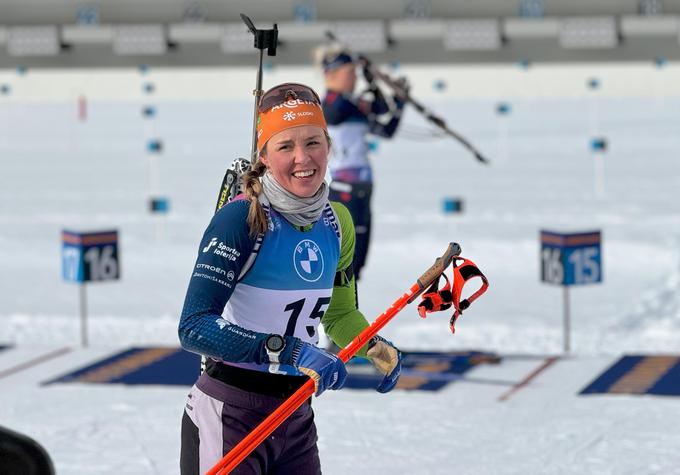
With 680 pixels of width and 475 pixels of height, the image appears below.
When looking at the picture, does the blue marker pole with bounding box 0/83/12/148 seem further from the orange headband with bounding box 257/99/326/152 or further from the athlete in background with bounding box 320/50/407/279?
the orange headband with bounding box 257/99/326/152

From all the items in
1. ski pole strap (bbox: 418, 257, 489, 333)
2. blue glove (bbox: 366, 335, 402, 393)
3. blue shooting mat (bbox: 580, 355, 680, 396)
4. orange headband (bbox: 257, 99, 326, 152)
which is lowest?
blue shooting mat (bbox: 580, 355, 680, 396)

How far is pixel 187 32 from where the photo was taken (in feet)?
78.7

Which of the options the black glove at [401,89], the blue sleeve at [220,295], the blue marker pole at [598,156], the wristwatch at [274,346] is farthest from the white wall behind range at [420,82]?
the wristwatch at [274,346]

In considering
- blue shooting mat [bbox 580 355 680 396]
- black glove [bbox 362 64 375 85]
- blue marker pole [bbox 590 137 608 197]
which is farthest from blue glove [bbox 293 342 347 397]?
blue marker pole [bbox 590 137 608 197]

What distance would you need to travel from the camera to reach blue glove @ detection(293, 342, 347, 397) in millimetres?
3098

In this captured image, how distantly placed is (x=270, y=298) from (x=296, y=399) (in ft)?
0.91

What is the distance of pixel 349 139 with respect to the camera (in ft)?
25.9

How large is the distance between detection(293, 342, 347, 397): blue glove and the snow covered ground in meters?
2.93

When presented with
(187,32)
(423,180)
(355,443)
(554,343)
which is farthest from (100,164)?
(355,443)

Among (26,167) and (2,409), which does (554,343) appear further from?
(26,167)

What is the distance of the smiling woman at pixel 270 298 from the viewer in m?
3.18

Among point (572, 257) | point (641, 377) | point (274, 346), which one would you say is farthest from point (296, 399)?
point (572, 257)

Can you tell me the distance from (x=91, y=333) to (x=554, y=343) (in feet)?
10.7

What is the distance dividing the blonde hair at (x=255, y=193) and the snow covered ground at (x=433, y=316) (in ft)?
9.43
